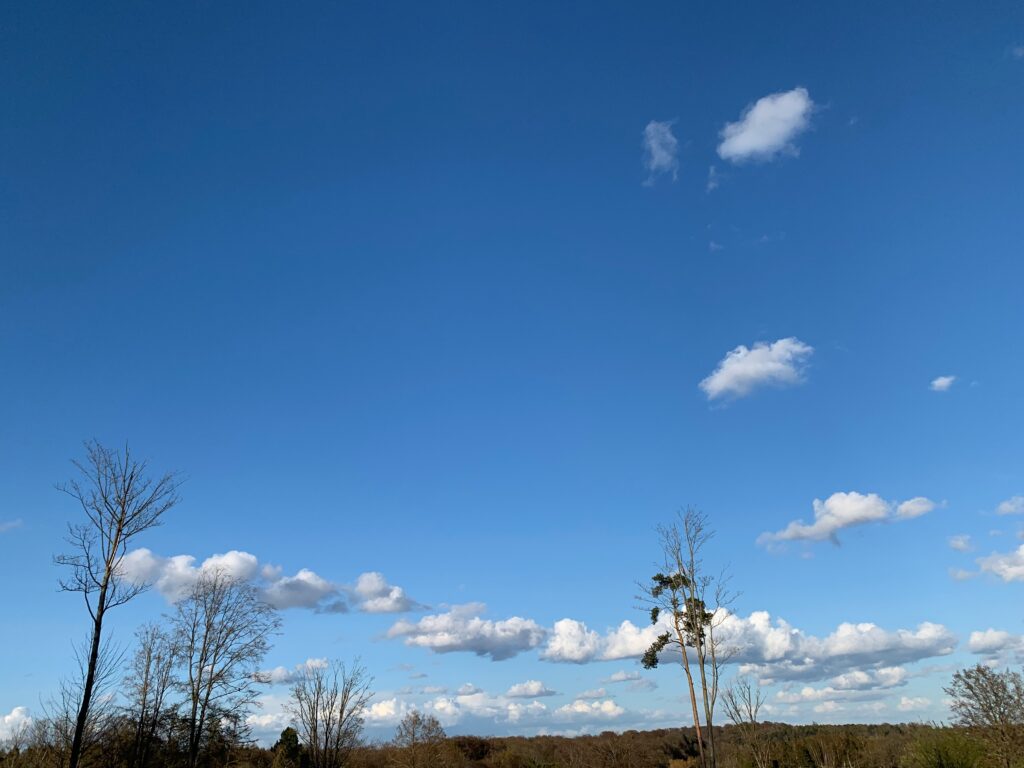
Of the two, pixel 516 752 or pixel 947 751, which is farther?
pixel 516 752

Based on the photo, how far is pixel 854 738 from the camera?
2746 inches

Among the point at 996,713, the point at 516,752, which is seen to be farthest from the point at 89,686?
the point at 516,752

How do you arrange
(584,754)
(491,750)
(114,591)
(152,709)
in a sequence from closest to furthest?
(114,591)
(152,709)
(584,754)
(491,750)

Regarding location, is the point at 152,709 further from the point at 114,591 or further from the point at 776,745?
the point at 776,745

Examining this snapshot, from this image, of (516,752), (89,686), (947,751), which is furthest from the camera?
(516,752)

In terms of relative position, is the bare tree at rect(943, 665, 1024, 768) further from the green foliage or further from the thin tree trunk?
the thin tree trunk

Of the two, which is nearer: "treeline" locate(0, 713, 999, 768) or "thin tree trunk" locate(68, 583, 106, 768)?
"thin tree trunk" locate(68, 583, 106, 768)

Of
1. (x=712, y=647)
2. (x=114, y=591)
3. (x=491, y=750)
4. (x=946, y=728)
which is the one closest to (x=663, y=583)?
(x=712, y=647)

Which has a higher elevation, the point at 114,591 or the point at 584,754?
Answer: the point at 114,591

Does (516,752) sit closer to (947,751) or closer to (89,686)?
(947,751)

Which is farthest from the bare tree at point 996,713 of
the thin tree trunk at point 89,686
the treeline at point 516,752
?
the thin tree trunk at point 89,686

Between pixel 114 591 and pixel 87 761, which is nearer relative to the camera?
pixel 114 591

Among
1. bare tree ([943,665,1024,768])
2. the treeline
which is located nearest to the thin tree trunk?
the treeline

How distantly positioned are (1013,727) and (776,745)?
36.2 meters
